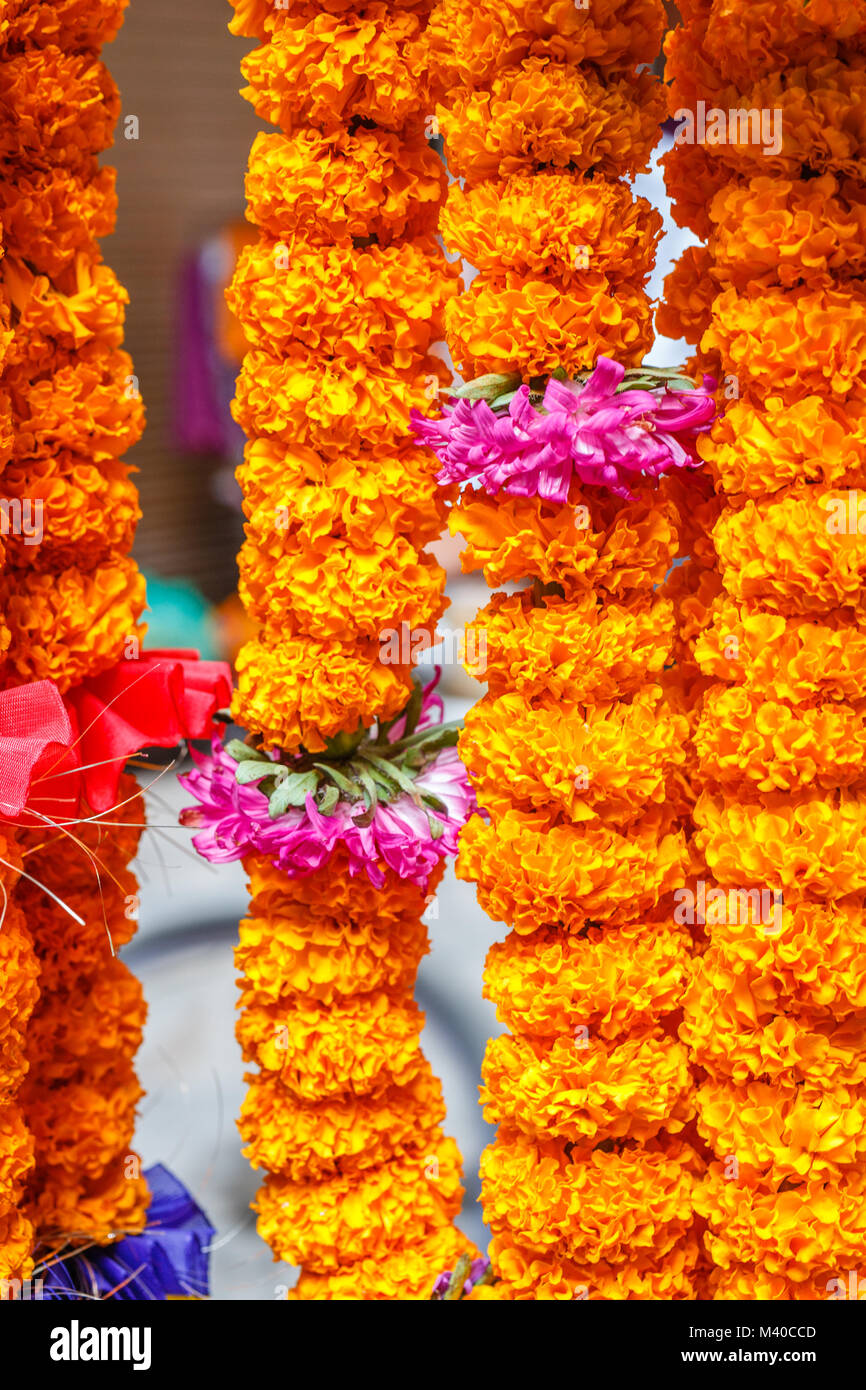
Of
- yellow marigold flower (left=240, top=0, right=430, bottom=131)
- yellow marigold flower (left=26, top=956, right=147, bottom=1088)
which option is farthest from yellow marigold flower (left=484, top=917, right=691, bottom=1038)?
yellow marigold flower (left=240, top=0, right=430, bottom=131)

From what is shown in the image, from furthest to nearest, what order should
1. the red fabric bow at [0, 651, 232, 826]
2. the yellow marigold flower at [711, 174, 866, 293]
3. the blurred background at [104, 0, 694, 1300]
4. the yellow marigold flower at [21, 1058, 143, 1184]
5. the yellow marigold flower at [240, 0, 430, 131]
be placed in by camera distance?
the blurred background at [104, 0, 694, 1300] < the yellow marigold flower at [21, 1058, 143, 1184] < the red fabric bow at [0, 651, 232, 826] < the yellow marigold flower at [240, 0, 430, 131] < the yellow marigold flower at [711, 174, 866, 293]

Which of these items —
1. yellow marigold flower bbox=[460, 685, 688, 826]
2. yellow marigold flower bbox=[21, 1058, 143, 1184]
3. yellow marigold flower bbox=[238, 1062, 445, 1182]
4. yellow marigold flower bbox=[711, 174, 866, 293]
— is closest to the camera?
yellow marigold flower bbox=[711, 174, 866, 293]

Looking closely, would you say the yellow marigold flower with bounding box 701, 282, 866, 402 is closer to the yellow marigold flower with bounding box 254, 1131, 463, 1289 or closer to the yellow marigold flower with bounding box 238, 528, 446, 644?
the yellow marigold flower with bounding box 238, 528, 446, 644

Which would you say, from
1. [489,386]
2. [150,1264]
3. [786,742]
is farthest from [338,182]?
[150,1264]

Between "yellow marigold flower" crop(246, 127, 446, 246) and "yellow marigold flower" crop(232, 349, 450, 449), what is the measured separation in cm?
15

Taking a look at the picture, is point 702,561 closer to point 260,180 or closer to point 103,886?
point 260,180

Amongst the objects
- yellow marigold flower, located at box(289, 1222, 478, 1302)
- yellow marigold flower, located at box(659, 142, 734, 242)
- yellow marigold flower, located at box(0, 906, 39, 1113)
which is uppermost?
yellow marigold flower, located at box(659, 142, 734, 242)

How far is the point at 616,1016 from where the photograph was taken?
1707 millimetres

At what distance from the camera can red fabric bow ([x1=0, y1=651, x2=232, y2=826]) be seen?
1873mm

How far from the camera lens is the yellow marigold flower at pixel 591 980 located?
170 cm

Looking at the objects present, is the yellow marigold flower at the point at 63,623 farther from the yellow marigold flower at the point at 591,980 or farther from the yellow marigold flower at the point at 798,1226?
the yellow marigold flower at the point at 798,1226

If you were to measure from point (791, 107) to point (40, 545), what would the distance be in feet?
3.56

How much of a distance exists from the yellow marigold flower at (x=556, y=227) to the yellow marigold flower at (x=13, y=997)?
3.18 ft

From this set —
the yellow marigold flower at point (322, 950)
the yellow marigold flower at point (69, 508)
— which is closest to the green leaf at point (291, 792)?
the yellow marigold flower at point (322, 950)
